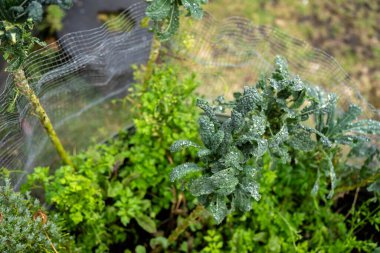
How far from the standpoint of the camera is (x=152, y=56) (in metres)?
2.47

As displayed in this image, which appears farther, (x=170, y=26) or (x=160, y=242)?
(x=160, y=242)

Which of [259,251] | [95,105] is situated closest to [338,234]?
[259,251]

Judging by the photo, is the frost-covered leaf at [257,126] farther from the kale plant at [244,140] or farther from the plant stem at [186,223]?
the plant stem at [186,223]

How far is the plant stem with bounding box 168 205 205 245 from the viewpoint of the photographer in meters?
2.21

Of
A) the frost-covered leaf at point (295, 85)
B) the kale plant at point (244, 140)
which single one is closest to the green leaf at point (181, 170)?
the kale plant at point (244, 140)

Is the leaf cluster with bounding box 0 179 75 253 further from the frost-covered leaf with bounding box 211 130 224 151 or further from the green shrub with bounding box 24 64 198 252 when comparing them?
the frost-covered leaf with bounding box 211 130 224 151

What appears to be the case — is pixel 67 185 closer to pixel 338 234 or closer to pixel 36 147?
pixel 36 147

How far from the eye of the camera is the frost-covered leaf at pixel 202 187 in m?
1.83

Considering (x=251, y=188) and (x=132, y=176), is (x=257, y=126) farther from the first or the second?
(x=132, y=176)

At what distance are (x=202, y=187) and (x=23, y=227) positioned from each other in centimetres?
70

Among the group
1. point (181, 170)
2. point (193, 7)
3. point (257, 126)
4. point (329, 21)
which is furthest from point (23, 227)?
point (329, 21)

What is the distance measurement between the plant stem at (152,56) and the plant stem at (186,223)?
2.45 feet

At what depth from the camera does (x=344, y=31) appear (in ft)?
13.6

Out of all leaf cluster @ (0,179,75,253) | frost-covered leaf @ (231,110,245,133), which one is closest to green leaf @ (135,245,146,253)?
leaf cluster @ (0,179,75,253)
